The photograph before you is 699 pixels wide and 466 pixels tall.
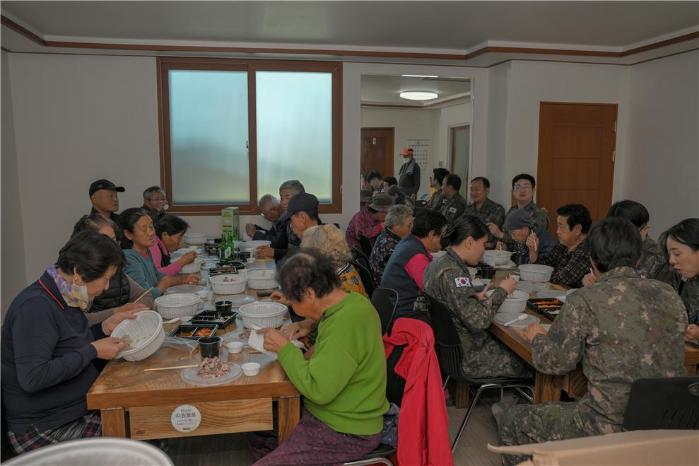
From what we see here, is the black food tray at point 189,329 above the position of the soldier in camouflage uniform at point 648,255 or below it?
below

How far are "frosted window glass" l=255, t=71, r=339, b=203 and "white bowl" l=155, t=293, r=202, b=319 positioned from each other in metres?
3.02

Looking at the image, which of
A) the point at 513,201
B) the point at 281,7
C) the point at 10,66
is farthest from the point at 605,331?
the point at 10,66

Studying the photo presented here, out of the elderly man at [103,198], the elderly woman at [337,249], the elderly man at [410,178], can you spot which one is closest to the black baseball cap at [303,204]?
the elderly woman at [337,249]

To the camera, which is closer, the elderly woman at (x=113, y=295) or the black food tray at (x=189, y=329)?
the black food tray at (x=189, y=329)

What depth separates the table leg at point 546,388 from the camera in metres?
2.16

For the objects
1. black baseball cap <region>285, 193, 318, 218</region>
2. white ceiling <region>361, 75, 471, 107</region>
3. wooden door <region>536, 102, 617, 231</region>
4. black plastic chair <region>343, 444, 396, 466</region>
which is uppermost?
white ceiling <region>361, 75, 471, 107</region>

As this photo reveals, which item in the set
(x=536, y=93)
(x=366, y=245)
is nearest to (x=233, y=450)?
(x=366, y=245)

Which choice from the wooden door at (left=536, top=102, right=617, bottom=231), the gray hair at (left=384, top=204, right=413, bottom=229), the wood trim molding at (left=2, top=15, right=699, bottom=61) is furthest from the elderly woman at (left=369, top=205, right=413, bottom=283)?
the wooden door at (left=536, top=102, right=617, bottom=231)

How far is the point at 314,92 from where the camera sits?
5.34m

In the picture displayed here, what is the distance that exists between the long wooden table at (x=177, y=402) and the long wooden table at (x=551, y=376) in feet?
3.14

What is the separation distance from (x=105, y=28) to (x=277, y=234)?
2107 millimetres

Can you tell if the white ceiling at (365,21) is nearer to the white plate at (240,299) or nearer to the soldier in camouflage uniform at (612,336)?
the white plate at (240,299)

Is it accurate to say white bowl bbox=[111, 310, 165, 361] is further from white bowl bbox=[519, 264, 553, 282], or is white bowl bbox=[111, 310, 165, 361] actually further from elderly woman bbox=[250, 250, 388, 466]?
white bowl bbox=[519, 264, 553, 282]

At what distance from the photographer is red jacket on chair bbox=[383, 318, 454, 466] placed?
1.79 m
